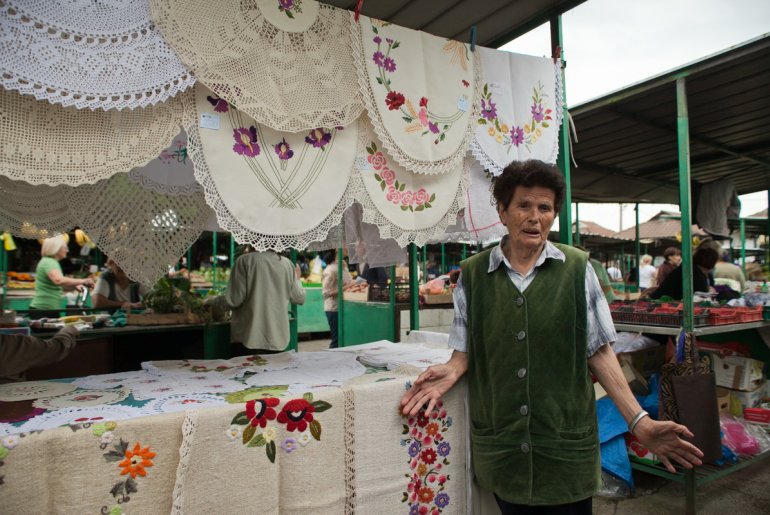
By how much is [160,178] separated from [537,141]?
2.05m

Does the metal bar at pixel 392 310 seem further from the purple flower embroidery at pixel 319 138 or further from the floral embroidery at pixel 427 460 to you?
the purple flower embroidery at pixel 319 138

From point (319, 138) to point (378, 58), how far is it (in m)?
0.45

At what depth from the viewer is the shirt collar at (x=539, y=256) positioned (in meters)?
1.63

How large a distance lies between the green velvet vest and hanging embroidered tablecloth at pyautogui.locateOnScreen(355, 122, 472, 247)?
0.52 m

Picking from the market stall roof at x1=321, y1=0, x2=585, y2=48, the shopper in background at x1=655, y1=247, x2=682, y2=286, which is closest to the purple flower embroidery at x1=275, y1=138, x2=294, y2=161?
the market stall roof at x1=321, y1=0, x2=585, y2=48

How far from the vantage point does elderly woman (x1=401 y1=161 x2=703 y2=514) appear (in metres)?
1.54

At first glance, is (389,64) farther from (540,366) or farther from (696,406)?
(696,406)

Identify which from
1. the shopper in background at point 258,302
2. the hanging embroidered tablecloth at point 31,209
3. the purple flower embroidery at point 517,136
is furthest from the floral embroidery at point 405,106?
the shopper in background at point 258,302

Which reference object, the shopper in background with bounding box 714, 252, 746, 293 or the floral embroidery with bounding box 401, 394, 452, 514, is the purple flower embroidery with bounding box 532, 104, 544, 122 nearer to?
the floral embroidery with bounding box 401, 394, 452, 514

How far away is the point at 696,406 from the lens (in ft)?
9.12

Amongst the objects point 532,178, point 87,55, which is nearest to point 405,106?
point 532,178

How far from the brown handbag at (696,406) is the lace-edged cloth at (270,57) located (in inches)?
102

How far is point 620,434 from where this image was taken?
3.34 m

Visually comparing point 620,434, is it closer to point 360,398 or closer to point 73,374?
point 360,398
